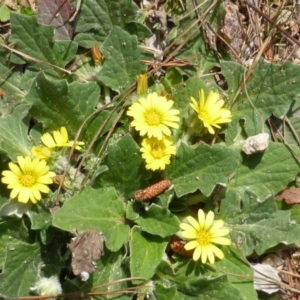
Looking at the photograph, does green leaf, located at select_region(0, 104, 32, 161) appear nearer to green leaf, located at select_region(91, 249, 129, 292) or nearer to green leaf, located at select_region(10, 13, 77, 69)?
green leaf, located at select_region(10, 13, 77, 69)

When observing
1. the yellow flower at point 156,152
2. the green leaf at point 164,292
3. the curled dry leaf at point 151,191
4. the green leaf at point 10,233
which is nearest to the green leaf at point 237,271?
the green leaf at point 164,292

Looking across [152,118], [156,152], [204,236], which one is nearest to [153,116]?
[152,118]

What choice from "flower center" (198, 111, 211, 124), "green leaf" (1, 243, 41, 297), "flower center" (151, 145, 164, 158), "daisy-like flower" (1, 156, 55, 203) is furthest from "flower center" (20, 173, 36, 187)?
"flower center" (198, 111, 211, 124)

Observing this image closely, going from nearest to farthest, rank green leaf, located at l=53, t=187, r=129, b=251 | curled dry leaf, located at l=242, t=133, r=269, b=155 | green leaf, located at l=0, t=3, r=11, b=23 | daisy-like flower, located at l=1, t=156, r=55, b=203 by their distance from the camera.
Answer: green leaf, located at l=53, t=187, r=129, b=251
daisy-like flower, located at l=1, t=156, r=55, b=203
curled dry leaf, located at l=242, t=133, r=269, b=155
green leaf, located at l=0, t=3, r=11, b=23

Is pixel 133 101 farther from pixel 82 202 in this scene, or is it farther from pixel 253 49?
pixel 253 49

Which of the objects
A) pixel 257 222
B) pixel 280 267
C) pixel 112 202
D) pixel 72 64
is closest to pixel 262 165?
pixel 257 222

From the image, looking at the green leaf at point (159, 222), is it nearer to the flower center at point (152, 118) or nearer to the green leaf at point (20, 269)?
the flower center at point (152, 118)
